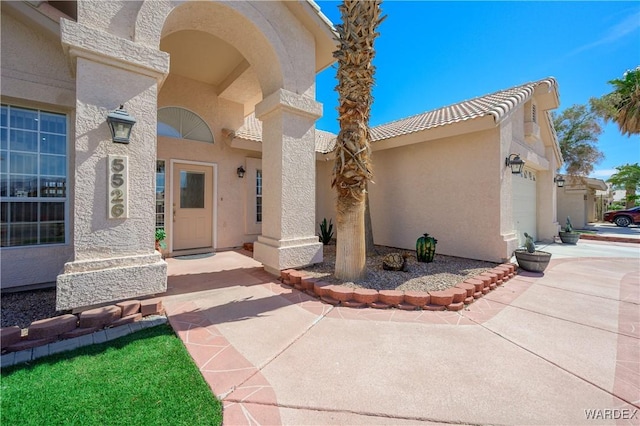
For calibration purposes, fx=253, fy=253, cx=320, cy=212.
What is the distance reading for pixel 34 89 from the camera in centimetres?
489

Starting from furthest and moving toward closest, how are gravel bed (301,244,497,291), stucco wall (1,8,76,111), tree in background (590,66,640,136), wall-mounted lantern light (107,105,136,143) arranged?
tree in background (590,66,640,136), gravel bed (301,244,497,291), stucco wall (1,8,76,111), wall-mounted lantern light (107,105,136,143)

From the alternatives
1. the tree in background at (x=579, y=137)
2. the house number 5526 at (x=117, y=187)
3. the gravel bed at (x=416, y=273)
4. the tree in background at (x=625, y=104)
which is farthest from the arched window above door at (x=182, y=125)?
the tree in background at (x=579, y=137)

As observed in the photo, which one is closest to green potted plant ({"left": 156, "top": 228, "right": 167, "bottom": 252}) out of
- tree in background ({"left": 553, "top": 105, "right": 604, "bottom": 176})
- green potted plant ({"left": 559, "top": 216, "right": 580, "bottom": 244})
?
green potted plant ({"left": 559, "top": 216, "right": 580, "bottom": 244})

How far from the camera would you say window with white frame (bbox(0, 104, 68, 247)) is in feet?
16.0

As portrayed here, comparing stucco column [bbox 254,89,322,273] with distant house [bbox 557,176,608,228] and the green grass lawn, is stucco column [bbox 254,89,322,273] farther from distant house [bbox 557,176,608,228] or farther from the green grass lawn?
distant house [bbox 557,176,608,228]

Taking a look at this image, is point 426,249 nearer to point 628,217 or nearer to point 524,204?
point 524,204

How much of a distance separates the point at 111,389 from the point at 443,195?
897 centimetres

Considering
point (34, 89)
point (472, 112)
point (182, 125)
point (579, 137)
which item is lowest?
point (34, 89)

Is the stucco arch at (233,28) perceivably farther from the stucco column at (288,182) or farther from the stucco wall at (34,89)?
the stucco wall at (34,89)

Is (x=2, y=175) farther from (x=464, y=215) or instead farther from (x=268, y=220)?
(x=464, y=215)

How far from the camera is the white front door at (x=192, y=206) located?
27.8 feet

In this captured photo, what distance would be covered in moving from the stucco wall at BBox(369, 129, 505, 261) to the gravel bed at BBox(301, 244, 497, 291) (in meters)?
0.75

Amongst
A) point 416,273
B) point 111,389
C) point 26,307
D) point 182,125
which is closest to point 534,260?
point 416,273

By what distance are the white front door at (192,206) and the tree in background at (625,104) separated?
26192mm
